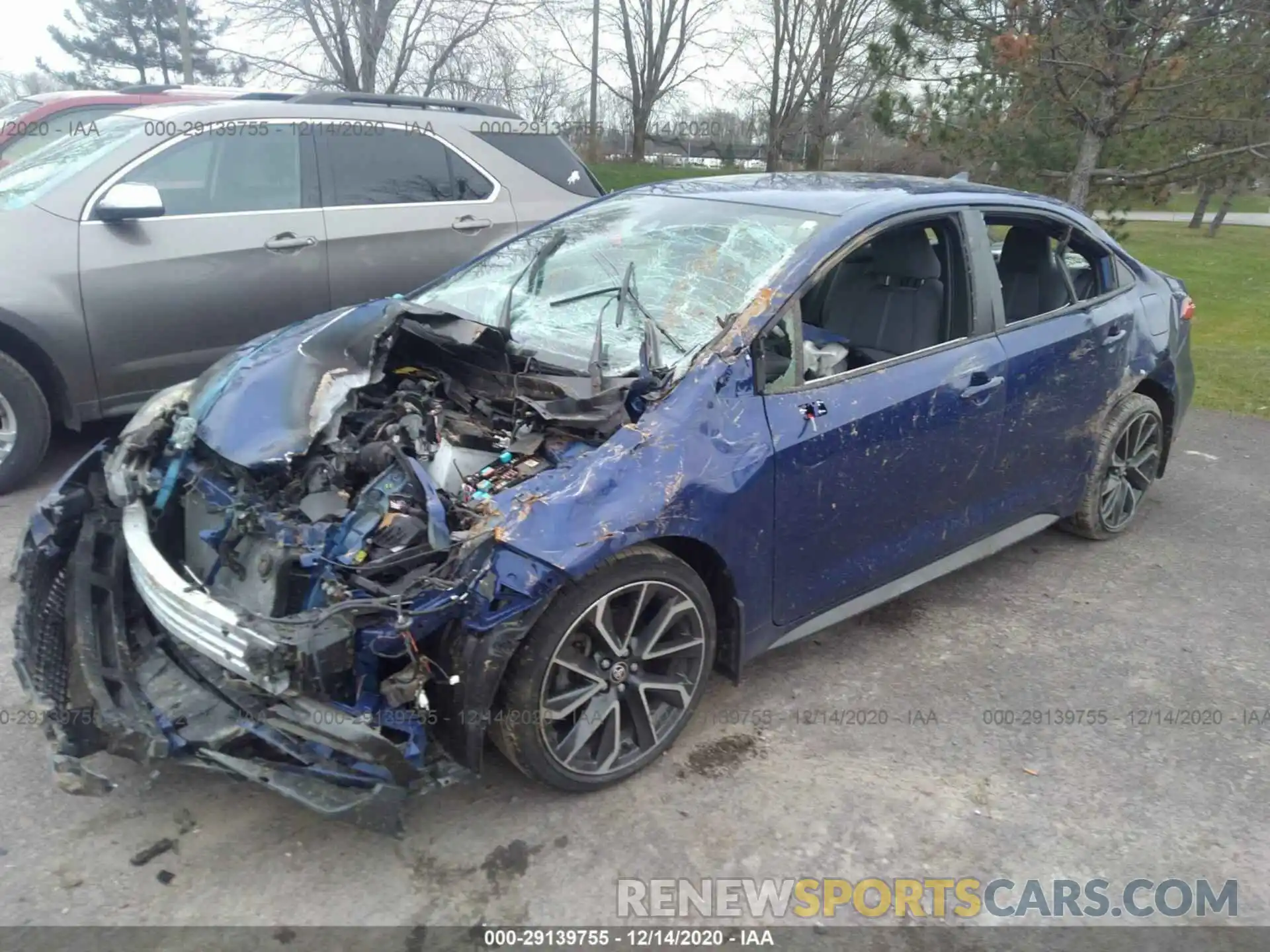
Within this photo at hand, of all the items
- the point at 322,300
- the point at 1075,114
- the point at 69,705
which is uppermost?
the point at 1075,114

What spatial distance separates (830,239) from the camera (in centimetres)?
330

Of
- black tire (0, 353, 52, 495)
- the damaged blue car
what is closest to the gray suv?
black tire (0, 353, 52, 495)

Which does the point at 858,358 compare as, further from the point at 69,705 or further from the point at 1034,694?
the point at 69,705

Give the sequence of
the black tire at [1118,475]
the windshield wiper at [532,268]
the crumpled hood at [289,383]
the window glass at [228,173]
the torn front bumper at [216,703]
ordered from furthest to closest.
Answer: the window glass at [228,173], the black tire at [1118,475], the windshield wiper at [532,268], the crumpled hood at [289,383], the torn front bumper at [216,703]

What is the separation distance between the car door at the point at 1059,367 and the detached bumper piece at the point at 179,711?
2.62m

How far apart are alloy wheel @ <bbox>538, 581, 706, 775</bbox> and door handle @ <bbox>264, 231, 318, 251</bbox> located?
11.5 ft

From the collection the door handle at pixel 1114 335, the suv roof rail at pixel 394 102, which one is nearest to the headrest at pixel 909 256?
the door handle at pixel 1114 335

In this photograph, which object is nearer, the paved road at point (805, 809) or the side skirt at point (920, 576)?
the paved road at point (805, 809)

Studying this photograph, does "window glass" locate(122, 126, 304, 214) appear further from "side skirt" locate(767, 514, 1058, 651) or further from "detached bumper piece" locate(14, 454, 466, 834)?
"side skirt" locate(767, 514, 1058, 651)

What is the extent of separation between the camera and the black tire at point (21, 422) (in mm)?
4590

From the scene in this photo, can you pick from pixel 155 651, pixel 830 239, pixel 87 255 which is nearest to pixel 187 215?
pixel 87 255

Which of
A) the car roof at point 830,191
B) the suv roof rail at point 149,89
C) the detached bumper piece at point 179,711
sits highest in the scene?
the suv roof rail at point 149,89

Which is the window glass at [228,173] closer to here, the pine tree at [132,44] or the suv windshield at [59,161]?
the suv windshield at [59,161]

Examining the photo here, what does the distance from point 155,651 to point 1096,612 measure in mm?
3643
